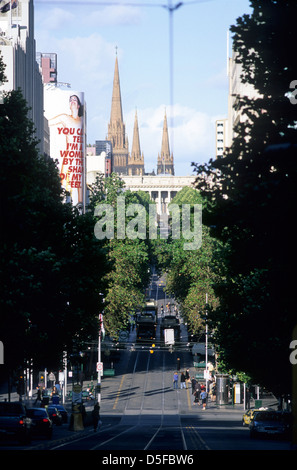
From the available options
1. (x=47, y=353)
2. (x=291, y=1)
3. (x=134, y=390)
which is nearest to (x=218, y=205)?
(x=291, y=1)

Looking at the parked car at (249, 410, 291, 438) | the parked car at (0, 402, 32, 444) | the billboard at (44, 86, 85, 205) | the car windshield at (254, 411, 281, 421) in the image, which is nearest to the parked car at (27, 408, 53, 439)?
the parked car at (0, 402, 32, 444)

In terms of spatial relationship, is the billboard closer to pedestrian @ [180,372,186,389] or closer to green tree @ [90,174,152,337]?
green tree @ [90,174,152,337]

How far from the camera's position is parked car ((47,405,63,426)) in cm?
5153

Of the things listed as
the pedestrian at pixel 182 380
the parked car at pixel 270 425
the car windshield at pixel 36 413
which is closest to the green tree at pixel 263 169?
the parked car at pixel 270 425

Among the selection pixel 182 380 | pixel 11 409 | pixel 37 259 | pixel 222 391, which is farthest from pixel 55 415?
pixel 182 380

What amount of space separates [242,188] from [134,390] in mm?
57820

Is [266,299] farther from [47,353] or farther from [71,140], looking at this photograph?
[71,140]

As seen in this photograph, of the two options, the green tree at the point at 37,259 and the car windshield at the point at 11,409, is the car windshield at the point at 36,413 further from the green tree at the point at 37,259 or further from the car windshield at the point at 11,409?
the car windshield at the point at 11,409

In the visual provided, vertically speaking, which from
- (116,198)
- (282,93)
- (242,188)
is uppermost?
(116,198)

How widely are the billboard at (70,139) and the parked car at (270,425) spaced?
75596 millimetres

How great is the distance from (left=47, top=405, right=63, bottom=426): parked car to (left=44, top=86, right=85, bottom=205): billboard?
6504 centimetres

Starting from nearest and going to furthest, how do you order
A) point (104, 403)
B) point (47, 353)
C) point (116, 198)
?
point (47, 353) < point (104, 403) < point (116, 198)

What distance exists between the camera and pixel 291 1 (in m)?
23.9

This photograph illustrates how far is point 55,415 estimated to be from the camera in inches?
2039
